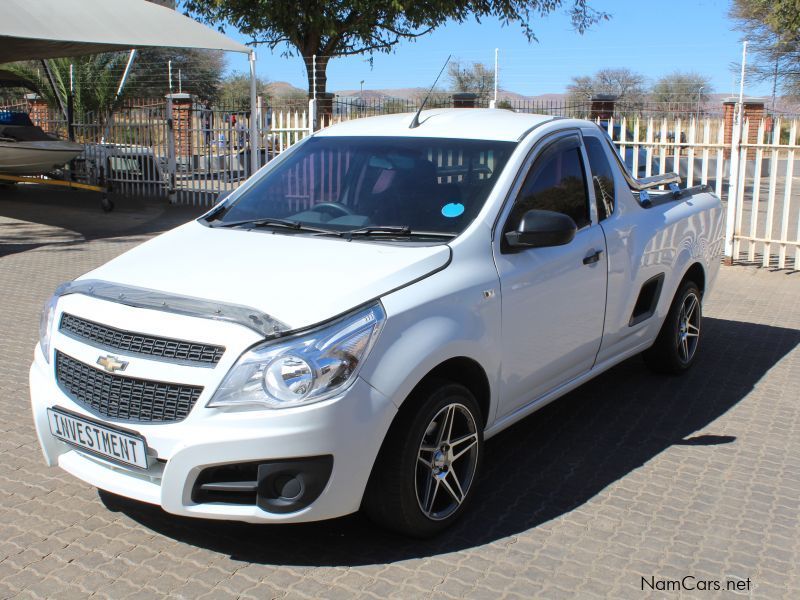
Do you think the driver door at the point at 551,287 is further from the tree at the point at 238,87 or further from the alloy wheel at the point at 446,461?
the tree at the point at 238,87

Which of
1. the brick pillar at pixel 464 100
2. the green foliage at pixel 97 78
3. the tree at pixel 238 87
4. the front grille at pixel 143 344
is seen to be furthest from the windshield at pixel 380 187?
the tree at pixel 238 87

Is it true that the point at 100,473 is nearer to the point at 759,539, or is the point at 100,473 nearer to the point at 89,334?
the point at 89,334

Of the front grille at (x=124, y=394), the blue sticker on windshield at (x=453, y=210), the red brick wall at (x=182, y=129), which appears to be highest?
the red brick wall at (x=182, y=129)

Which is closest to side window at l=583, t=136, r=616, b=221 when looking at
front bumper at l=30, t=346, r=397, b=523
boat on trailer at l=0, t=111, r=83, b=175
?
front bumper at l=30, t=346, r=397, b=523

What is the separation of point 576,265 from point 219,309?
83.3 inches

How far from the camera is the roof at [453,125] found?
15.6 feet

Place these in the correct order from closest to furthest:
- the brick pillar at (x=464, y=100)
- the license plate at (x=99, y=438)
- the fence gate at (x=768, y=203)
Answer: the license plate at (x=99, y=438), the fence gate at (x=768, y=203), the brick pillar at (x=464, y=100)

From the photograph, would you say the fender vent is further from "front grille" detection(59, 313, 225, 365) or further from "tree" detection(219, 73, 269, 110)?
"tree" detection(219, 73, 269, 110)

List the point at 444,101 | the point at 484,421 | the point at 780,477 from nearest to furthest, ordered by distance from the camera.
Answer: the point at 484,421
the point at 780,477
the point at 444,101

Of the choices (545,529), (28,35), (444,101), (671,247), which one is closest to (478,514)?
(545,529)

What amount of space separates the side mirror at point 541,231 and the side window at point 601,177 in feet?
3.19

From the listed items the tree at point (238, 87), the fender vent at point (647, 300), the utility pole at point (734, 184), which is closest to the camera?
the fender vent at point (647, 300)

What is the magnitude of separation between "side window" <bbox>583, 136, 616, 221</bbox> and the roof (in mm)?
378

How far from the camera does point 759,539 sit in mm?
3955
